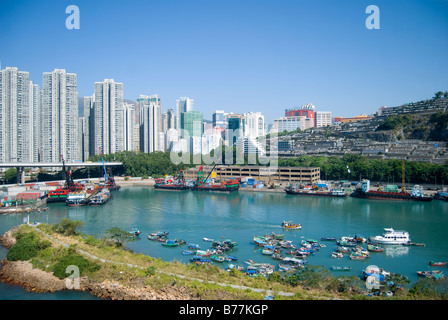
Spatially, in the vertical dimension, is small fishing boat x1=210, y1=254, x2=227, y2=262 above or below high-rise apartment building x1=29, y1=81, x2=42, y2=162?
below

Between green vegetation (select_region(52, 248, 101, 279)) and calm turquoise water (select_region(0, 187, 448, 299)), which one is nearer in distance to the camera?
green vegetation (select_region(52, 248, 101, 279))

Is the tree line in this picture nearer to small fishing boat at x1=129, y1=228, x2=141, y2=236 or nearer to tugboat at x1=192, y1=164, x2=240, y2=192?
tugboat at x1=192, y1=164, x2=240, y2=192

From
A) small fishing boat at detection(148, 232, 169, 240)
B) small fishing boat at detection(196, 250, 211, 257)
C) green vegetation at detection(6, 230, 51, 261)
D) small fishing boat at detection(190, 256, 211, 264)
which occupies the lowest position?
small fishing boat at detection(190, 256, 211, 264)

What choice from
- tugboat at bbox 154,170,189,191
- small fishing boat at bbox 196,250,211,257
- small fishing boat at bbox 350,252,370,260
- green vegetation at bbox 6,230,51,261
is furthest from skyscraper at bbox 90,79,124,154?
small fishing boat at bbox 350,252,370,260

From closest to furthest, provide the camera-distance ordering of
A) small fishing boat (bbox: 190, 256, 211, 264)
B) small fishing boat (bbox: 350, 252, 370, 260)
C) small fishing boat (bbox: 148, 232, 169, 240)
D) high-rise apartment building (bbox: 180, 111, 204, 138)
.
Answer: small fishing boat (bbox: 190, 256, 211, 264) → small fishing boat (bbox: 350, 252, 370, 260) → small fishing boat (bbox: 148, 232, 169, 240) → high-rise apartment building (bbox: 180, 111, 204, 138)

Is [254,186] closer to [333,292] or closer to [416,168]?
[416,168]

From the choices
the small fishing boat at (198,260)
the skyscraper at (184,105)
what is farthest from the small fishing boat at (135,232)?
the skyscraper at (184,105)
